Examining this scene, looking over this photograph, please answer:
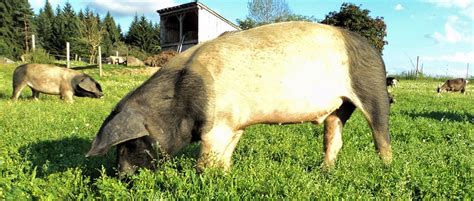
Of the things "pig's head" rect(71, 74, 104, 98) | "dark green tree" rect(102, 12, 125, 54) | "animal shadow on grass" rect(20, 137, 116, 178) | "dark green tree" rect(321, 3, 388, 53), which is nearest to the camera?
"animal shadow on grass" rect(20, 137, 116, 178)

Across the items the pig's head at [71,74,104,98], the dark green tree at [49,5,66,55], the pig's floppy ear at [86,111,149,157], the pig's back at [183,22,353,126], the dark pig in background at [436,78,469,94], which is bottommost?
the dark pig in background at [436,78,469,94]

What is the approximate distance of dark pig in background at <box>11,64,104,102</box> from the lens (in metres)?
12.6

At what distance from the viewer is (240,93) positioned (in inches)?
155

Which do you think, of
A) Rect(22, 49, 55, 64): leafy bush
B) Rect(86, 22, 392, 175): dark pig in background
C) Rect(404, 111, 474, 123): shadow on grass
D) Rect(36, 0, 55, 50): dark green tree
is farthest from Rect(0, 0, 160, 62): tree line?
Rect(86, 22, 392, 175): dark pig in background

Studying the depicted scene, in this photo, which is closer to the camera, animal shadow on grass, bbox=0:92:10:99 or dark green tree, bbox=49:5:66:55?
animal shadow on grass, bbox=0:92:10:99

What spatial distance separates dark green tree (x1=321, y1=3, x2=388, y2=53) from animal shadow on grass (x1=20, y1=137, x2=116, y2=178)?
32.6 metres

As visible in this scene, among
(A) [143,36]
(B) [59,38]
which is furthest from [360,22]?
(B) [59,38]

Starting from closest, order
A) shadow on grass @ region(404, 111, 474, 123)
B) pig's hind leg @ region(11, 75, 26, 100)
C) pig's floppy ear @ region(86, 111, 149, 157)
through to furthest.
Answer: pig's floppy ear @ region(86, 111, 149, 157) → shadow on grass @ region(404, 111, 474, 123) → pig's hind leg @ region(11, 75, 26, 100)

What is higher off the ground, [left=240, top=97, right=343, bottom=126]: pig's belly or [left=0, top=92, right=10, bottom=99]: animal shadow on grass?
[left=240, top=97, right=343, bottom=126]: pig's belly

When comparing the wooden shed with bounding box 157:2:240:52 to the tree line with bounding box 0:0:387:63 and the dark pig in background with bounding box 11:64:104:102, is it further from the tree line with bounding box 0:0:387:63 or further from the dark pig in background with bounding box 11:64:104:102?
the dark pig in background with bounding box 11:64:104:102

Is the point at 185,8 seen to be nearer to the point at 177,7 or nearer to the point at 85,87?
the point at 177,7

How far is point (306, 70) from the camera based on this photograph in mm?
4168

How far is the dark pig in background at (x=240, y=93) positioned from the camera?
3832 mm

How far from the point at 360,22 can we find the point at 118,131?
35.5 m
